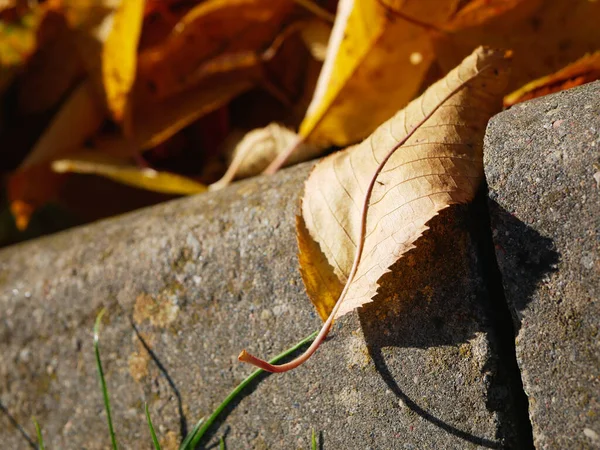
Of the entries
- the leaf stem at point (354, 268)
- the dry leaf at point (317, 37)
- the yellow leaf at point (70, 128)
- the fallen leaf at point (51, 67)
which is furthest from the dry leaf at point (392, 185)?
the fallen leaf at point (51, 67)

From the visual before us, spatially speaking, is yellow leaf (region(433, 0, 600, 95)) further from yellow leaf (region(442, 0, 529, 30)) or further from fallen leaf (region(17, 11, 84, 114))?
fallen leaf (region(17, 11, 84, 114))

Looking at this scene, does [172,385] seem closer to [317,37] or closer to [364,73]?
[364,73]

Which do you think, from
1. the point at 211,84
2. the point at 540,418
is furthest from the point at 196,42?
the point at 540,418

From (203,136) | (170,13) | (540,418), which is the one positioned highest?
(170,13)

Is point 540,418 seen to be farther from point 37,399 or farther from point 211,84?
point 211,84

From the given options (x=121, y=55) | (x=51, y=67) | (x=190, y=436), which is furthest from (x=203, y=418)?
(x=51, y=67)

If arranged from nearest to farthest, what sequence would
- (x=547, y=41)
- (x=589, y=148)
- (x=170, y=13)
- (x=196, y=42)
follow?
(x=589, y=148) < (x=547, y=41) < (x=196, y=42) < (x=170, y=13)

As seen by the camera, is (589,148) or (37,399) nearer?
(589,148)
